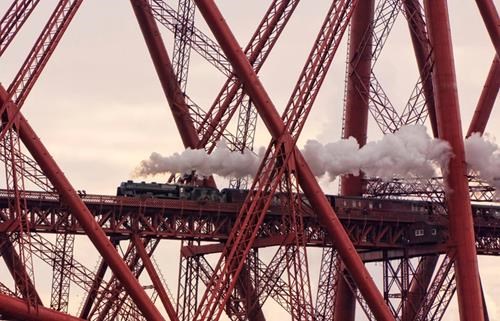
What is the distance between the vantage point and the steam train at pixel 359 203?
6981 cm

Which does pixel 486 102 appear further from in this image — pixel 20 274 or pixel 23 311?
pixel 23 311

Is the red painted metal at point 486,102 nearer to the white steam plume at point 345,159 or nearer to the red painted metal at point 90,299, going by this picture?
the white steam plume at point 345,159

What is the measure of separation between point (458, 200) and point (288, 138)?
9.68 meters

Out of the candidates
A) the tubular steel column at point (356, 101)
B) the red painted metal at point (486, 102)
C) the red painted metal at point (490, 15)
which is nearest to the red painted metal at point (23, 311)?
the tubular steel column at point (356, 101)

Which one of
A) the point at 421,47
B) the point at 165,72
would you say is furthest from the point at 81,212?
the point at 421,47

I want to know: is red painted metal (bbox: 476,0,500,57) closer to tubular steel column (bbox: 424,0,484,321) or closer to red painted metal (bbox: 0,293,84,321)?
tubular steel column (bbox: 424,0,484,321)

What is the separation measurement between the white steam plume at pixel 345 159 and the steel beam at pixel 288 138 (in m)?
7.70

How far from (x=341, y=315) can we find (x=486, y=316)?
861 centimetres

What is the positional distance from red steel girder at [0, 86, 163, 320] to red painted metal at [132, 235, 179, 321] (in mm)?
4069

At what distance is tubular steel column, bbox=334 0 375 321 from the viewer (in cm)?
7838

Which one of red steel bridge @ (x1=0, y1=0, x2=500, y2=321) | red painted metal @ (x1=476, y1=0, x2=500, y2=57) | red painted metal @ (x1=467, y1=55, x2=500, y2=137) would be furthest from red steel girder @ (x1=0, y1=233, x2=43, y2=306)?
red painted metal @ (x1=467, y1=55, x2=500, y2=137)

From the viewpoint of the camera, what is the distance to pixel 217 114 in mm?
70938

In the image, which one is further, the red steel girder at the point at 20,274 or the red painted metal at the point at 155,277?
the red painted metal at the point at 155,277

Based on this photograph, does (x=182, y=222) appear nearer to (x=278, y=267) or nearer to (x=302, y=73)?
(x=278, y=267)
